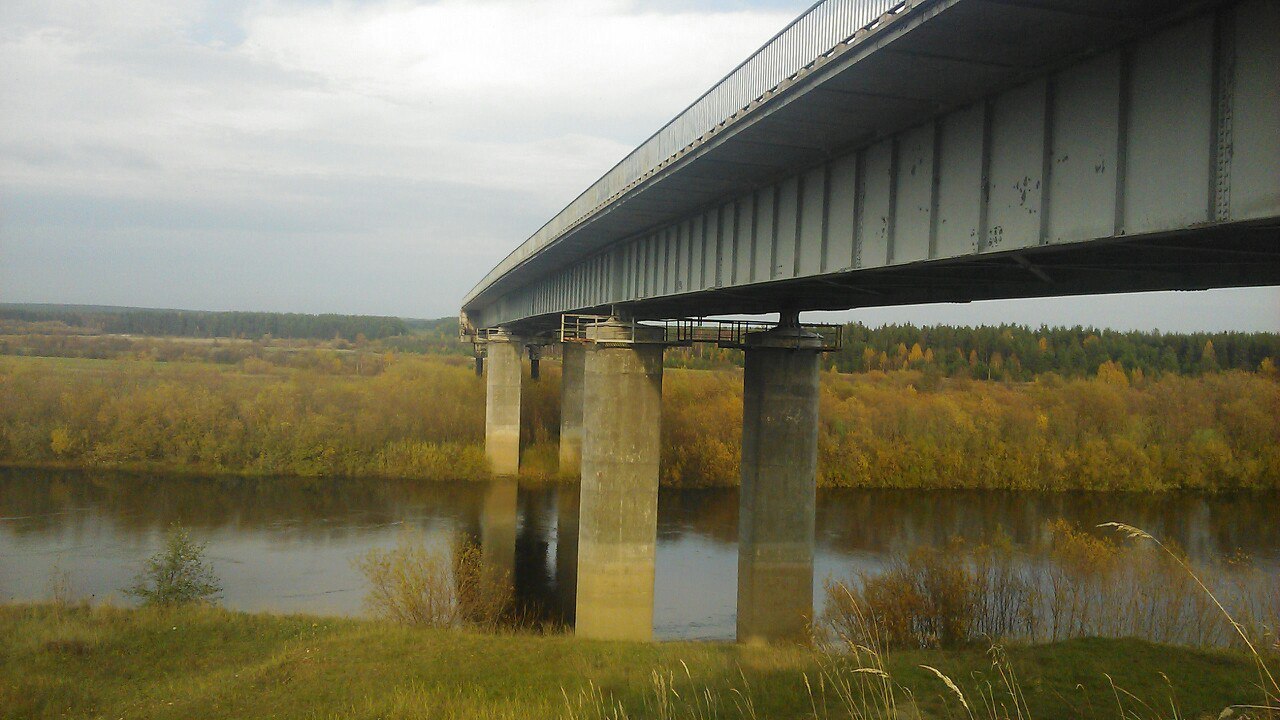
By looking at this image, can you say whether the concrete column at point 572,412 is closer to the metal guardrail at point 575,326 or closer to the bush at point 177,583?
the metal guardrail at point 575,326

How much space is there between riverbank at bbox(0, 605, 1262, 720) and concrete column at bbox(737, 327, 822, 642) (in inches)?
141

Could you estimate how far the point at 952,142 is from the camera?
10.2 m

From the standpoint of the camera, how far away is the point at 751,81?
39.6 feet

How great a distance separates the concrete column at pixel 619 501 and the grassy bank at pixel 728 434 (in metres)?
23.8

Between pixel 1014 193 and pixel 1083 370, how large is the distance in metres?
60.7

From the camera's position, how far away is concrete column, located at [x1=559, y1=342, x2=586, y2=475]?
48.4 meters

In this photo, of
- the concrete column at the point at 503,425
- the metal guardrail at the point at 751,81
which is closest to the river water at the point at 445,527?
the concrete column at the point at 503,425

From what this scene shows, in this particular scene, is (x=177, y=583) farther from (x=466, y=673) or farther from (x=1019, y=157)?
(x=1019, y=157)

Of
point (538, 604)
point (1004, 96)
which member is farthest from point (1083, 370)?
point (1004, 96)

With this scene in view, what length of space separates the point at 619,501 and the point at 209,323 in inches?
5077

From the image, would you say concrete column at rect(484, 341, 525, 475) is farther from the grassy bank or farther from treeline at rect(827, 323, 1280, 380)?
treeline at rect(827, 323, 1280, 380)

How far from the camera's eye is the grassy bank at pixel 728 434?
46000mm

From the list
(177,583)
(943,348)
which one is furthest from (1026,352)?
(177,583)

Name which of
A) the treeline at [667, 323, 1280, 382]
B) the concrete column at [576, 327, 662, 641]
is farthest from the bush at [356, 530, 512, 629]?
the treeline at [667, 323, 1280, 382]
